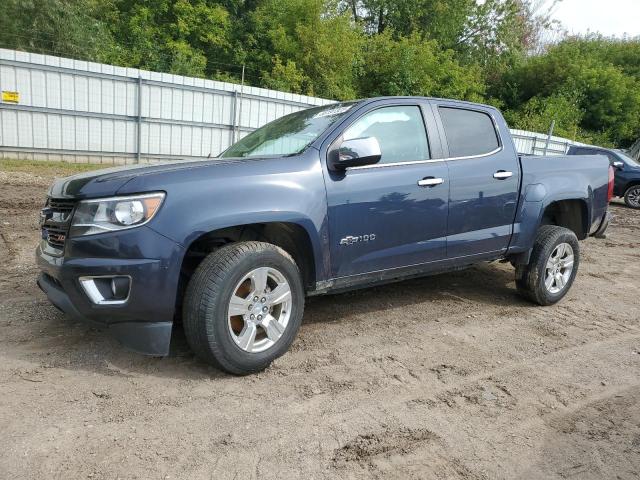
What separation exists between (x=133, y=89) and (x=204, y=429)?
12.7m

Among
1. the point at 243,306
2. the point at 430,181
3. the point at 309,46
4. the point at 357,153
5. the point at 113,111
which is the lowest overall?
the point at 243,306

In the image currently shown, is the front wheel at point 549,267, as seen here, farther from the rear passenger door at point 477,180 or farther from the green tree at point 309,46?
the green tree at point 309,46

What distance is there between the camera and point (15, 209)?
725cm

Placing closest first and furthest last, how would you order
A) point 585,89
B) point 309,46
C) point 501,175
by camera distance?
point 501,175 → point 309,46 → point 585,89

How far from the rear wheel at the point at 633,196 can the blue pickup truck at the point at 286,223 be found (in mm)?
12207

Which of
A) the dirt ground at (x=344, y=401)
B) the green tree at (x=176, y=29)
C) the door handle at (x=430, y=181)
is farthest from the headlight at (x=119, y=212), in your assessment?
the green tree at (x=176, y=29)

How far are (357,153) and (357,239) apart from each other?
0.59 meters

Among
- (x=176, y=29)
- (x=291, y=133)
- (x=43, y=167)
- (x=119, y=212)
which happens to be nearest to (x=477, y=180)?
(x=291, y=133)

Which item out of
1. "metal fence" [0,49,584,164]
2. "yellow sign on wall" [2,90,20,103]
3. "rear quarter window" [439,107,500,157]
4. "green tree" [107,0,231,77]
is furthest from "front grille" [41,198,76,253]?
"green tree" [107,0,231,77]

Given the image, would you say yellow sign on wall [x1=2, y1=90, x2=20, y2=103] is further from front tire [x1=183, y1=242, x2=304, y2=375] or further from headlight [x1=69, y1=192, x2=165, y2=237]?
front tire [x1=183, y1=242, x2=304, y2=375]

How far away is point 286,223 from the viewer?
3266mm

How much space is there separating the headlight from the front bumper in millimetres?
48

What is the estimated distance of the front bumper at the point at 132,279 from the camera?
2.76m

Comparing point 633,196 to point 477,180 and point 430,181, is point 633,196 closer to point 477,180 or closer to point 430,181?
point 477,180
